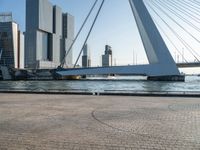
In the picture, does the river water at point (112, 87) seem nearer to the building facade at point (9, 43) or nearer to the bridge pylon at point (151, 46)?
the bridge pylon at point (151, 46)

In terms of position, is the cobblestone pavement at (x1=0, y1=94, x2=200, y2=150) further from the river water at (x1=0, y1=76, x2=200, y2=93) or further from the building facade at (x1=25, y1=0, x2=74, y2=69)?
the building facade at (x1=25, y1=0, x2=74, y2=69)

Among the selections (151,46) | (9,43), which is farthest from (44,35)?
(151,46)

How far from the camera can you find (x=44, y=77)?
293 ft

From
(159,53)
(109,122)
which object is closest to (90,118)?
(109,122)

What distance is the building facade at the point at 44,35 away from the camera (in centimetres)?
11712

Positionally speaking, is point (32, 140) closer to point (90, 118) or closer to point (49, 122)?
point (49, 122)

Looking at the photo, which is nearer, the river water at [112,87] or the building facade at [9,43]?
the river water at [112,87]

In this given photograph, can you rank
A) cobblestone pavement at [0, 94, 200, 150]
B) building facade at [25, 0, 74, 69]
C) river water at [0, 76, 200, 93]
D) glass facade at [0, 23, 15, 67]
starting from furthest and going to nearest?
building facade at [25, 0, 74, 69] < glass facade at [0, 23, 15, 67] < river water at [0, 76, 200, 93] < cobblestone pavement at [0, 94, 200, 150]

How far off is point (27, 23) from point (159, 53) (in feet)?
296

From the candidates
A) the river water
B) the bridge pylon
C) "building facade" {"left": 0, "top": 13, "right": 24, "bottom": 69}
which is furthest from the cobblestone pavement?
"building facade" {"left": 0, "top": 13, "right": 24, "bottom": 69}

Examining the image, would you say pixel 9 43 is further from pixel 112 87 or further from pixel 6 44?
pixel 112 87

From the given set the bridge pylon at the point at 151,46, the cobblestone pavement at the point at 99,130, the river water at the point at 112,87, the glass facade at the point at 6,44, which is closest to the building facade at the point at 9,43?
the glass facade at the point at 6,44

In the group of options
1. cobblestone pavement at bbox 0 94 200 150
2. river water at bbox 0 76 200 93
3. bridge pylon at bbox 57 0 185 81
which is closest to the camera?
cobblestone pavement at bbox 0 94 200 150

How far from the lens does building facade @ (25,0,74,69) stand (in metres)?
117
